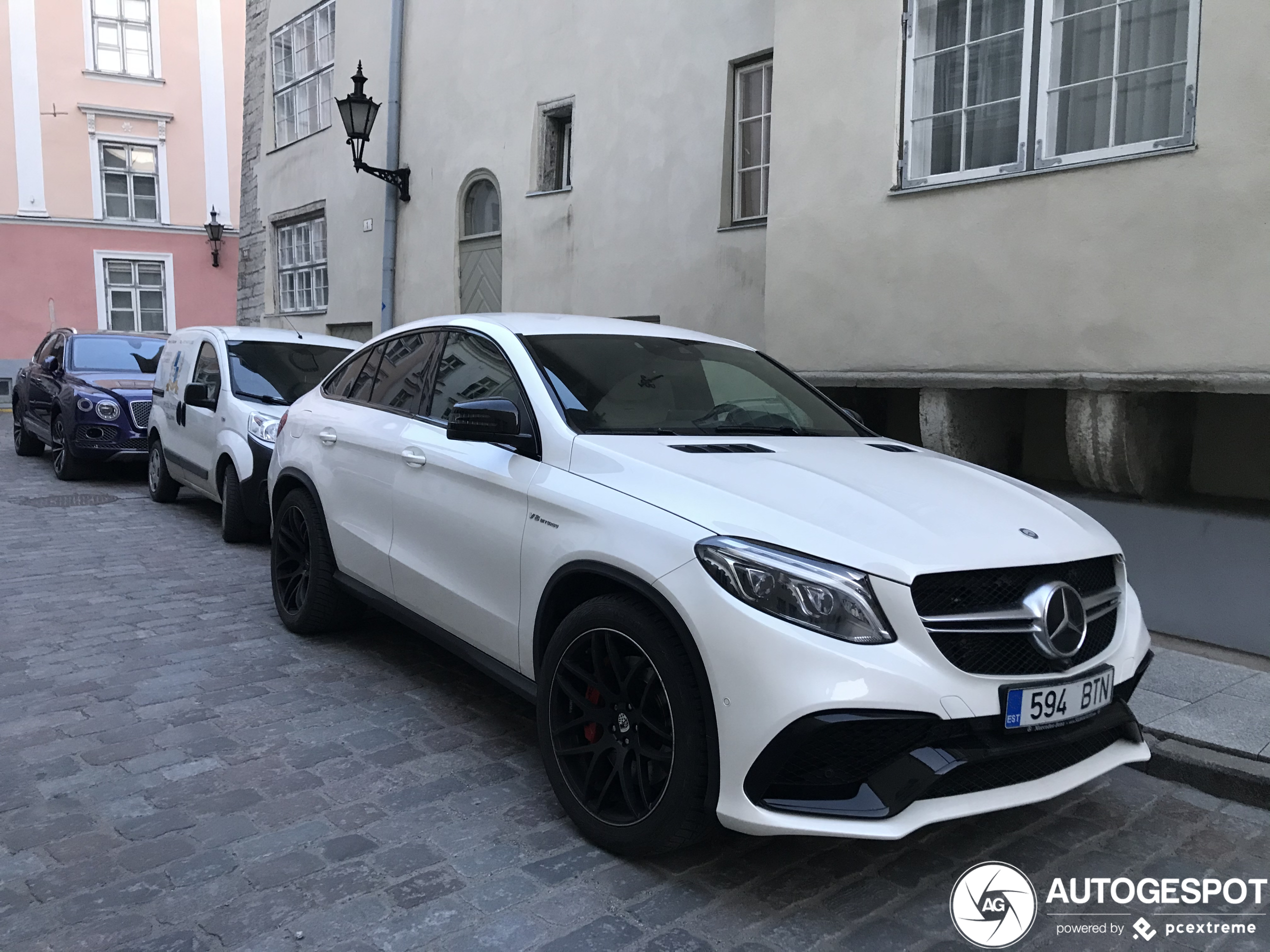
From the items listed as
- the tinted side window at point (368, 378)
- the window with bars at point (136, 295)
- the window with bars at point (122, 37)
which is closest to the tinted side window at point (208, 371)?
the tinted side window at point (368, 378)

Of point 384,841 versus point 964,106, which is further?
point 964,106

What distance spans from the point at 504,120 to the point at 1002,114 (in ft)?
22.9

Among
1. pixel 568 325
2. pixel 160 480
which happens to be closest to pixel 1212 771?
pixel 568 325

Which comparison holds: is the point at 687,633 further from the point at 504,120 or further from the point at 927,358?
the point at 504,120

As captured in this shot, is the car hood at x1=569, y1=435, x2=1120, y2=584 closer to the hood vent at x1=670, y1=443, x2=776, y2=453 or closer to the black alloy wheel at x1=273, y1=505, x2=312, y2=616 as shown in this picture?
the hood vent at x1=670, y1=443, x2=776, y2=453

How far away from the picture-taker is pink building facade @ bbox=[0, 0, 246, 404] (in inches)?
916

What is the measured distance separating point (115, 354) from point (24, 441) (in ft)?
9.95

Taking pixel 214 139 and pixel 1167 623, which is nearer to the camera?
pixel 1167 623

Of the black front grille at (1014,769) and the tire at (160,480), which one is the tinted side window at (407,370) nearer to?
the black front grille at (1014,769)

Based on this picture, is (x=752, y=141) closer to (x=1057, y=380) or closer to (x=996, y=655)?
(x=1057, y=380)

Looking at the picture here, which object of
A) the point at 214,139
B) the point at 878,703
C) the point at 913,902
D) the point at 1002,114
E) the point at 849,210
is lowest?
the point at 913,902

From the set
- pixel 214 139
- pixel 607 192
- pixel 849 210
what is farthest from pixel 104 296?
pixel 849 210

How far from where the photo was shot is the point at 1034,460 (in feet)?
23.5

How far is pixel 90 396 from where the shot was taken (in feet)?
35.2
